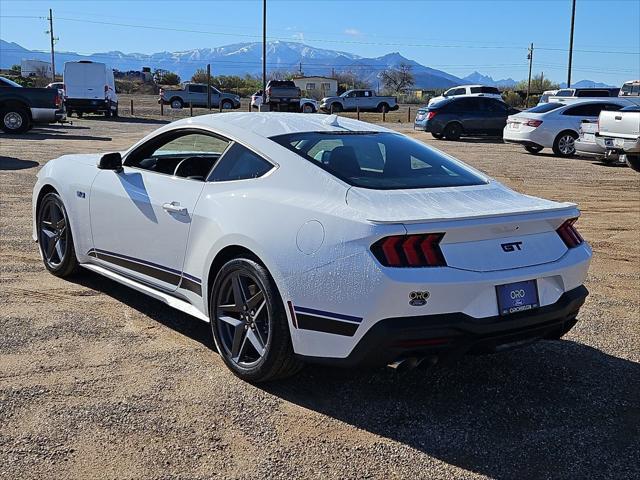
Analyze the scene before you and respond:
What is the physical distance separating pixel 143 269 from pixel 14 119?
1876 centimetres

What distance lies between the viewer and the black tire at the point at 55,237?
18.7 ft

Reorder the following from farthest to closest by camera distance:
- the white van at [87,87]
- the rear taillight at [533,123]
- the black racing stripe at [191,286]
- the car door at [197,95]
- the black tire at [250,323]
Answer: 1. the car door at [197,95]
2. the white van at [87,87]
3. the rear taillight at [533,123]
4. the black racing stripe at [191,286]
5. the black tire at [250,323]

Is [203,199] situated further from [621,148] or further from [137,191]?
[621,148]

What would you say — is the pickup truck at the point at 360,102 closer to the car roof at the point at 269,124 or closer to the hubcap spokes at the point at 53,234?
the hubcap spokes at the point at 53,234

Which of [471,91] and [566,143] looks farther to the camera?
[471,91]

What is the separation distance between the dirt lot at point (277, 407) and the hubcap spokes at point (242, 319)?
182 mm

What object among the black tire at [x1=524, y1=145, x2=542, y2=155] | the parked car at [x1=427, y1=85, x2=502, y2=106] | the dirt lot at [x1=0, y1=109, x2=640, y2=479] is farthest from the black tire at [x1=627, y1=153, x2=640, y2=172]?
the parked car at [x1=427, y1=85, x2=502, y2=106]

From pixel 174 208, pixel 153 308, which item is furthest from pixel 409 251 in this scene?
pixel 153 308

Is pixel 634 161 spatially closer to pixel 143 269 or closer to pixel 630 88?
pixel 143 269

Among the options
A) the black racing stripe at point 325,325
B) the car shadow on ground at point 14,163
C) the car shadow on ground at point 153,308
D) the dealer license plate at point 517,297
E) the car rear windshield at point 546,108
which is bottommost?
the car shadow on ground at point 153,308

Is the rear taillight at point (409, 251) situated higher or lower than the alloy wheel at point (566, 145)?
higher

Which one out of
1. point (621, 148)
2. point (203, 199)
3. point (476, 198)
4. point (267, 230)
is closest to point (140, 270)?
point (203, 199)

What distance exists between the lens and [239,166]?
14.1ft

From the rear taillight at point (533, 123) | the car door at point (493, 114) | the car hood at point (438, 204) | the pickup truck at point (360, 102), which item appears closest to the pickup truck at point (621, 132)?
the rear taillight at point (533, 123)
